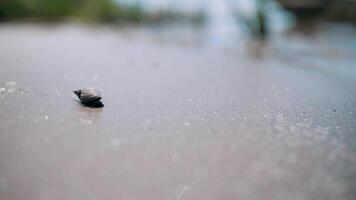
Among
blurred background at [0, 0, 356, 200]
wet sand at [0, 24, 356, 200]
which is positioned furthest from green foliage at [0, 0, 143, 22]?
wet sand at [0, 24, 356, 200]

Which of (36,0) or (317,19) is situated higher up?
(317,19)

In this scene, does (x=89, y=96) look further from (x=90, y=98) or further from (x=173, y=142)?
(x=173, y=142)

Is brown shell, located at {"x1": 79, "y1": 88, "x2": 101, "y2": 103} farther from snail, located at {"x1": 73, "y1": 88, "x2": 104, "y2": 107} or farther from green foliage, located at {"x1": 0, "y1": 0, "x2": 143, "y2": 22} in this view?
green foliage, located at {"x1": 0, "y1": 0, "x2": 143, "y2": 22}

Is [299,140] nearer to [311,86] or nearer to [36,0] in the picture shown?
[311,86]

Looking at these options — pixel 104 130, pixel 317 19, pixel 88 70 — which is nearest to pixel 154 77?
pixel 88 70

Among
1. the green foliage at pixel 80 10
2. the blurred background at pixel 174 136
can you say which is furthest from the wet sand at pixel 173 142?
the green foliage at pixel 80 10

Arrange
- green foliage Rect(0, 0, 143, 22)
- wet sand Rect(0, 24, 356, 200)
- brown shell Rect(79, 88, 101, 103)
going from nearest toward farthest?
wet sand Rect(0, 24, 356, 200) → brown shell Rect(79, 88, 101, 103) → green foliage Rect(0, 0, 143, 22)

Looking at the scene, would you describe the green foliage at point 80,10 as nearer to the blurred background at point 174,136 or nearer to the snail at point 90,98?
the blurred background at point 174,136

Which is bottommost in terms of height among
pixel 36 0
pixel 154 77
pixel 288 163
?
pixel 36 0

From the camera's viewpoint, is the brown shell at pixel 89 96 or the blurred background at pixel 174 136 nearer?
the blurred background at pixel 174 136

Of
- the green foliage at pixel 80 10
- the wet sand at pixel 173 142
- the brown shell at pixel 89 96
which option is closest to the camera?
the wet sand at pixel 173 142

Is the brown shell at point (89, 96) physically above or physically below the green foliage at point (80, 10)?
above
